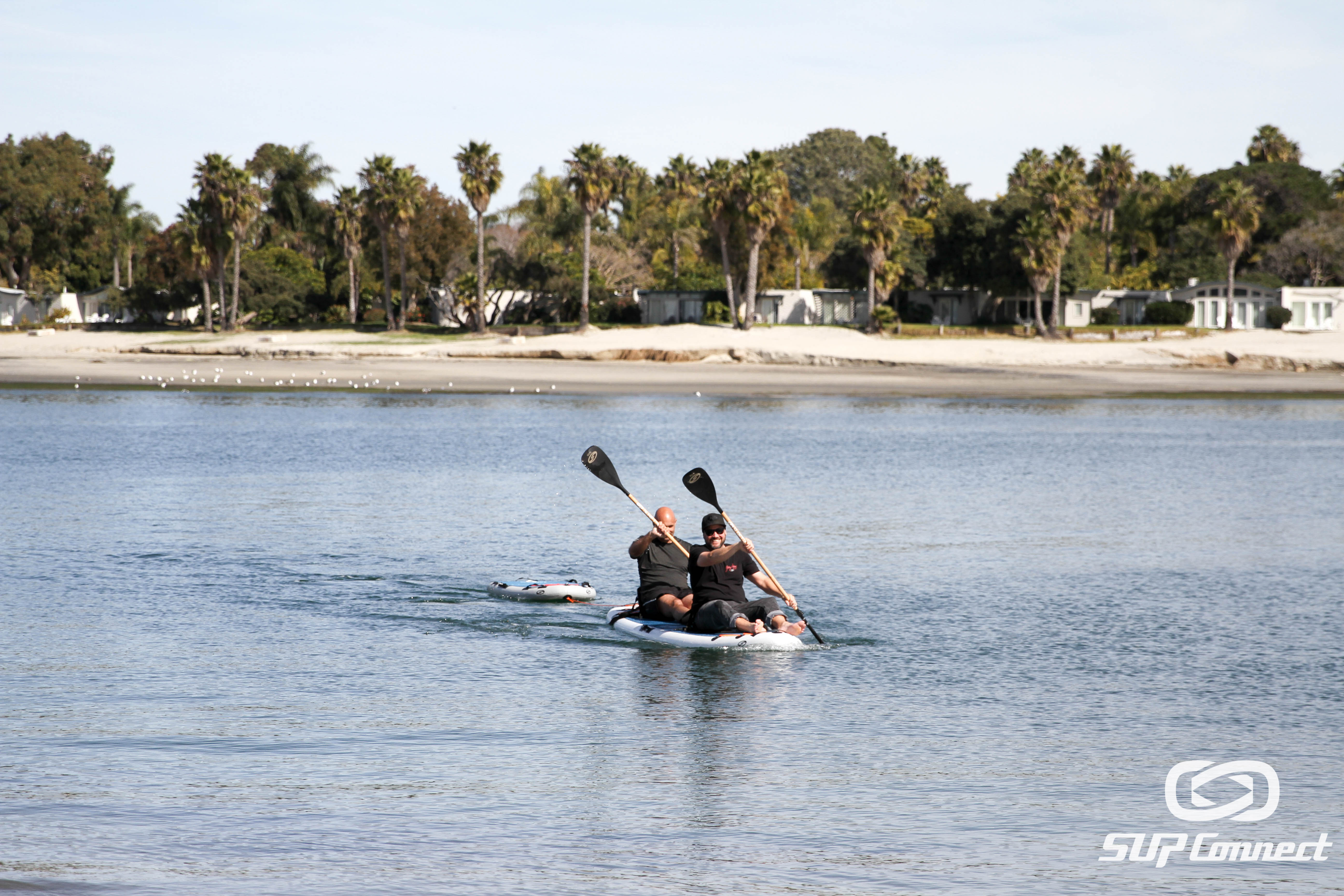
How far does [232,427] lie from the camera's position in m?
45.3

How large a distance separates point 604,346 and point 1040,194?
3062 centimetres

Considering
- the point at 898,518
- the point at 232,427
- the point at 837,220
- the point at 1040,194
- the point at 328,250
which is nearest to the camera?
the point at 898,518

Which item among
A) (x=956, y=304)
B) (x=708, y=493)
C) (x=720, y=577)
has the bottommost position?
(x=720, y=577)

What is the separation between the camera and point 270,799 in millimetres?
9750

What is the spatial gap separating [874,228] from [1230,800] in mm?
76504

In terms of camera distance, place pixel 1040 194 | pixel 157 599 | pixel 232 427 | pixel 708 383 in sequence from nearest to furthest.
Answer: pixel 157 599
pixel 232 427
pixel 708 383
pixel 1040 194

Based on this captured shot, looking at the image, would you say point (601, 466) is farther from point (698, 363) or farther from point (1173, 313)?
point (1173, 313)

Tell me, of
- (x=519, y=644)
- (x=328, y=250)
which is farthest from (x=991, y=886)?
(x=328, y=250)

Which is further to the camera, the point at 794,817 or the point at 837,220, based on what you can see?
the point at 837,220

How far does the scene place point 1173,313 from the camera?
88875 millimetres

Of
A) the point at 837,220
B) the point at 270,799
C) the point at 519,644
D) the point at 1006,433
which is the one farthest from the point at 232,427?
the point at 837,220

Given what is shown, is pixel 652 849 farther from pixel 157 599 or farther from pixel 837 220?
pixel 837 220

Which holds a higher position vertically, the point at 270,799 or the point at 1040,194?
the point at 1040,194

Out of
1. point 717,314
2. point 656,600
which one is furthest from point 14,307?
point 656,600
